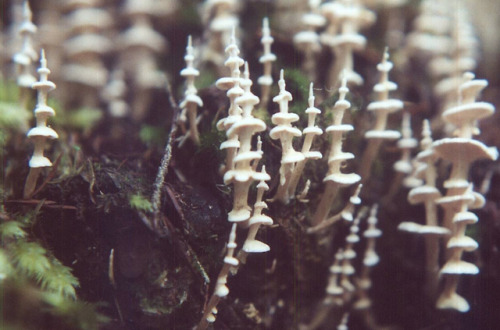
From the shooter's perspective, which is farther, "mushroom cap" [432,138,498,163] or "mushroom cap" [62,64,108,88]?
"mushroom cap" [62,64,108,88]

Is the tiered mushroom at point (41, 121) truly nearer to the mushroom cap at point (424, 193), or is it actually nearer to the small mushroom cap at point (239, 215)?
the small mushroom cap at point (239, 215)

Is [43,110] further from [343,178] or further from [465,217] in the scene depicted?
[465,217]

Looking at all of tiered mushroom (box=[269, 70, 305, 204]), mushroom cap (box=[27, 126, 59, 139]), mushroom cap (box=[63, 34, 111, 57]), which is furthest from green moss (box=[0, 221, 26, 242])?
mushroom cap (box=[63, 34, 111, 57])

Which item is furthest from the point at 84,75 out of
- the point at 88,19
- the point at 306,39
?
the point at 306,39

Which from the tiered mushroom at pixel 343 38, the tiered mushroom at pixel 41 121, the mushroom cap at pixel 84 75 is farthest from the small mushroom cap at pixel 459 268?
the mushroom cap at pixel 84 75

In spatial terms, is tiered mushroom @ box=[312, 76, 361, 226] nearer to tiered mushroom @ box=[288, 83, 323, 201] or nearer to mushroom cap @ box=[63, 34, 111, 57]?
tiered mushroom @ box=[288, 83, 323, 201]

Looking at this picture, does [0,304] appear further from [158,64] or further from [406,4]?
[406,4]
